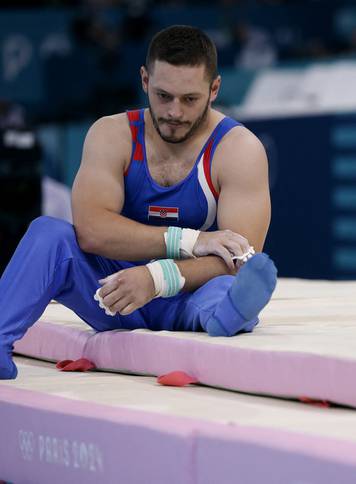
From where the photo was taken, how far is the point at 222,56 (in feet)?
34.3

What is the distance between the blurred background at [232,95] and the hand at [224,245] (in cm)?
341

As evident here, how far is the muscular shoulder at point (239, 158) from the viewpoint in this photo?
3365 millimetres

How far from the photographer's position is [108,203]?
134 inches

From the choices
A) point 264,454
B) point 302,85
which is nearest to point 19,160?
point 302,85

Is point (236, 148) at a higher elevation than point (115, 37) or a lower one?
lower

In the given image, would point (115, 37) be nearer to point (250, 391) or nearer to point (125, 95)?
point (125, 95)

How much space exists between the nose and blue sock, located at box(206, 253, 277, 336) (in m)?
0.58

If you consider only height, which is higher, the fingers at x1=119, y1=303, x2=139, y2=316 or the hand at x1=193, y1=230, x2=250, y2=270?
the hand at x1=193, y1=230, x2=250, y2=270

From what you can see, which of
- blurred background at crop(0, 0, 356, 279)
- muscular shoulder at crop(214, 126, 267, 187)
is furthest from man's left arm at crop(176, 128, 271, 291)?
blurred background at crop(0, 0, 356, 279)

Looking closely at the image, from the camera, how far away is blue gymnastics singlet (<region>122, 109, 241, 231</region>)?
343cm

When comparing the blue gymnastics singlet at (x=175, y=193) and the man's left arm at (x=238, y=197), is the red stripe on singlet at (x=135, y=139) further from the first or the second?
the man's left arm at (x=238, y=197)

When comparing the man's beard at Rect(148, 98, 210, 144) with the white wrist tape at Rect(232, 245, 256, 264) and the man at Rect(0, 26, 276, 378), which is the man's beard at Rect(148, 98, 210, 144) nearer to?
the man at Rect(0, 26, 276, 378)

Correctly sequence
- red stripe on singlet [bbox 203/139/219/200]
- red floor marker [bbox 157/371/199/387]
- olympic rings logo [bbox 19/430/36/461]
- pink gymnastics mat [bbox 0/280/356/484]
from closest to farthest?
pink gymnastics mat [bbox 0/280/356/484]
olympic rings logo [bbox 19/430/36/461]
red floor marker [bbox 157/371/199/387]
red stripe on singlet [bbox 203/139/219/200]

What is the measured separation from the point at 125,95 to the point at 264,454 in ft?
26.2
